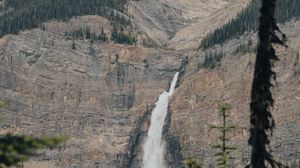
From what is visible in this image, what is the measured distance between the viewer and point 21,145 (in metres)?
18.0

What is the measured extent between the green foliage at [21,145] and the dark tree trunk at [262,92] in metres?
6.97

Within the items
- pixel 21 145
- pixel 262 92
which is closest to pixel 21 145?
pixel 21 145

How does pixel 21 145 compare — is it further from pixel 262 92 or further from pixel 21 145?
pixel 262 92

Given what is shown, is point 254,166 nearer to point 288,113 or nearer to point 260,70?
point 260,70

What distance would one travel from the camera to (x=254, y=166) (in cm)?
2294

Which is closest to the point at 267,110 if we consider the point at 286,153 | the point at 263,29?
the point at 263,29

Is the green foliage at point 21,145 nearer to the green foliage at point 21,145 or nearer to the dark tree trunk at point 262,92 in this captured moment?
the green foliage at point 21,145

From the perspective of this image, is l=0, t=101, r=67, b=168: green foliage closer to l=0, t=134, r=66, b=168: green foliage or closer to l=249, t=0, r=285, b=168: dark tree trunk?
l=0, t=134, r=66, b=168: green foliage

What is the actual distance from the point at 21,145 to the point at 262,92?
25.8 feet

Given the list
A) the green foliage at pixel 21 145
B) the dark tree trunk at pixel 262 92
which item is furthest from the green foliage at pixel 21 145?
the dark tree trunk at pixel 262 92

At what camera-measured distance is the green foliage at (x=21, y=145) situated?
17.9m

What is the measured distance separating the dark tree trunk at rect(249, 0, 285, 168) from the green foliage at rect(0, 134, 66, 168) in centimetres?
697

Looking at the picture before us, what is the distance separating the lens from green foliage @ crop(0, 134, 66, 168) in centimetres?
1788

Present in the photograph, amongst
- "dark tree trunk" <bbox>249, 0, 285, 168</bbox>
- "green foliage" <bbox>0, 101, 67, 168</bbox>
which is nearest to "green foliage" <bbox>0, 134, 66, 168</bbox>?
"green foliage" <bbox>0, 101, 67, 168</bbox>
